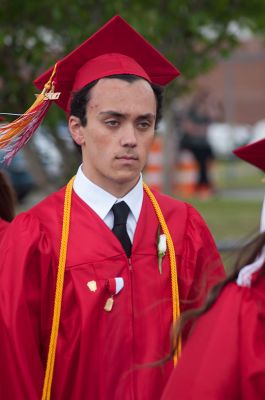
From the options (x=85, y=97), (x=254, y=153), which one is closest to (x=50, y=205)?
(x=85, y=97)

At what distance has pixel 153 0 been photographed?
7.23 metres

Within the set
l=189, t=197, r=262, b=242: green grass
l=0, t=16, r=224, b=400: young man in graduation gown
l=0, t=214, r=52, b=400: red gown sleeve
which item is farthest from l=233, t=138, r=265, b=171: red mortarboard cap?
l=189, t=197, r=262, b=242: green grass

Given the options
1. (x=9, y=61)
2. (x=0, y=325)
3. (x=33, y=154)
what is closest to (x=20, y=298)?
(x=0, y=325)

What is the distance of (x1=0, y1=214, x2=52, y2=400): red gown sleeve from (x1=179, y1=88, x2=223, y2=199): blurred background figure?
1556 centimetres

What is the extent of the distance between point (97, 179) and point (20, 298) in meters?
0.55

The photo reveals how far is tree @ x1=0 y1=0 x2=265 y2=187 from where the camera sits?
6.88 m

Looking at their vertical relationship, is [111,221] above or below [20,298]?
above

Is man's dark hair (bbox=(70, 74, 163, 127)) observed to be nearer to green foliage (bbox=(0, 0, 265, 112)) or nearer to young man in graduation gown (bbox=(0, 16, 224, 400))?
young man in graduation gown (bbox=(0, 16, 224, 400))

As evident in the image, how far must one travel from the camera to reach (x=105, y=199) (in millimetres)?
3918

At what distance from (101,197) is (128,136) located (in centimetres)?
28

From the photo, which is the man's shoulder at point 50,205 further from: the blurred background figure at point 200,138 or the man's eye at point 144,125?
the blurred background figure at point 200,138

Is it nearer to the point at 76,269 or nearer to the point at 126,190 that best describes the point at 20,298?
the point at 76,269

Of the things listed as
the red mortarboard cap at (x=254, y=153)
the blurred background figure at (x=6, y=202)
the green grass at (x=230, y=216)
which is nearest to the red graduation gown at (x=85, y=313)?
the red mortarboard cap at (x=254, y=153)

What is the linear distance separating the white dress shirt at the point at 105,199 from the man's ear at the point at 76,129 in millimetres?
128
